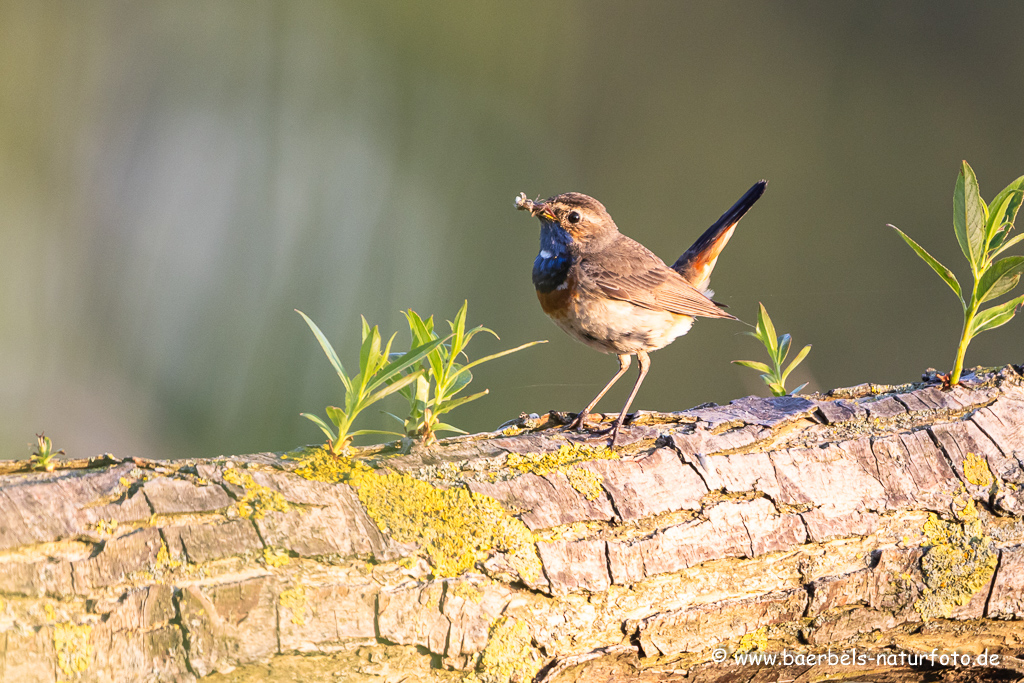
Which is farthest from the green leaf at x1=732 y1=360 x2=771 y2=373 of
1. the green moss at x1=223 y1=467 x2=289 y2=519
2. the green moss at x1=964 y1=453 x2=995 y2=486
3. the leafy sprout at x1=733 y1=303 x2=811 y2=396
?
the green moss at x1=223 y1=467 x2=289 y2=519

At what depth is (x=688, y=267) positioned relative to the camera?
2.82 m

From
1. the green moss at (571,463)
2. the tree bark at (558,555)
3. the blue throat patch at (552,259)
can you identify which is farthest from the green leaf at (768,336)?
the green moss at (571,463)

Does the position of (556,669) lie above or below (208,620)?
below

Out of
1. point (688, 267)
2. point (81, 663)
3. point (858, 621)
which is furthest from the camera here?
point (688, 267)

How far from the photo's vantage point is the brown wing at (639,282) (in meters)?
2.36

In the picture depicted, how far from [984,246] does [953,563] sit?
0.67 meters

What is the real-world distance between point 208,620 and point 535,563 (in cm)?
47

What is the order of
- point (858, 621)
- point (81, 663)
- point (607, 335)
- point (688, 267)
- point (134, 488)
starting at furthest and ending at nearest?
point (688, 267), point (607, 335), point (858, 621), point (134, 488), point (81, 663)

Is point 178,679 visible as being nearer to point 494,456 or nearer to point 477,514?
point 477,514

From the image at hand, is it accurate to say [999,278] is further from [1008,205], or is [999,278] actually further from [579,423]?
[579,423]

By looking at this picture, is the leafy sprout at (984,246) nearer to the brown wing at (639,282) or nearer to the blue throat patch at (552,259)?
the brown wing at (639,282)

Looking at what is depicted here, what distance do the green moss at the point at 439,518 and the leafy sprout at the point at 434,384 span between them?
19cm

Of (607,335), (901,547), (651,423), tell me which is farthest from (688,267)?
(901,547)

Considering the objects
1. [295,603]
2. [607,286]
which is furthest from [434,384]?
[607,286]
